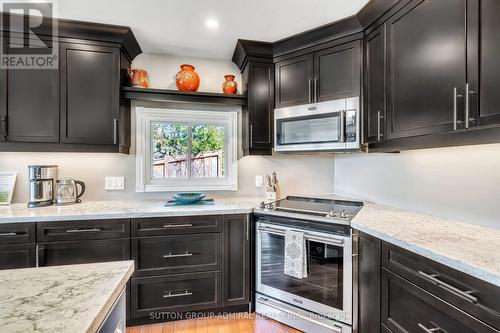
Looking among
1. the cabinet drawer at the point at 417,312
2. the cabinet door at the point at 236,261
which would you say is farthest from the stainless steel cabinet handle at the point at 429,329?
the cabinet door at the point at 236,261

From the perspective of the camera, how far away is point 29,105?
199 centimetres

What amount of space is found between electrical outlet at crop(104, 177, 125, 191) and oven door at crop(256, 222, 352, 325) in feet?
4.67

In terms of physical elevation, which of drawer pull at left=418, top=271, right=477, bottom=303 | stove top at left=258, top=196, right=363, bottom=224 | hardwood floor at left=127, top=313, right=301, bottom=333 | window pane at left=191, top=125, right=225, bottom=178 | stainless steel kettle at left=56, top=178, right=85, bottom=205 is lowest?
hardwood floor at left=127, top=313, right=301, bottom=333

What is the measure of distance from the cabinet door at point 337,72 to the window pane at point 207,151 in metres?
1.11

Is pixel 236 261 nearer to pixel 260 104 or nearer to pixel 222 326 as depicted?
pixel 222 326

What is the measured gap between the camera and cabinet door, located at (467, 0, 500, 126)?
41.8 inches

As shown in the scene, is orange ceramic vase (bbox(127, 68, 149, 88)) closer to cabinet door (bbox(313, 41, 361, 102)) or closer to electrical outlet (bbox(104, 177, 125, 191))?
electrical outlet (bbox(104, 177, 125, 191))

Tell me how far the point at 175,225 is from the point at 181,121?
113 centimetres

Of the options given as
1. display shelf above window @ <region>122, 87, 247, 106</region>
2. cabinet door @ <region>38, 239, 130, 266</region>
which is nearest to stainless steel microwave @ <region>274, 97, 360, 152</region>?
display shelf above window @ <region>122, 87, 247, 106</region>

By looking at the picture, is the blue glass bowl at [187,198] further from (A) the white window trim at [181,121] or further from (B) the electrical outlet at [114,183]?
(B) the electrical outlet at [114,183]

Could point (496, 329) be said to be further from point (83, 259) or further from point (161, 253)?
point (83, 259)

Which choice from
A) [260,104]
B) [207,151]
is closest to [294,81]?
[260,104]

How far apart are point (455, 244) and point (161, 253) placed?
1.89 m

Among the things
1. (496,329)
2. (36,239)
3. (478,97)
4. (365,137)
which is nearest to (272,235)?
(365,137)
